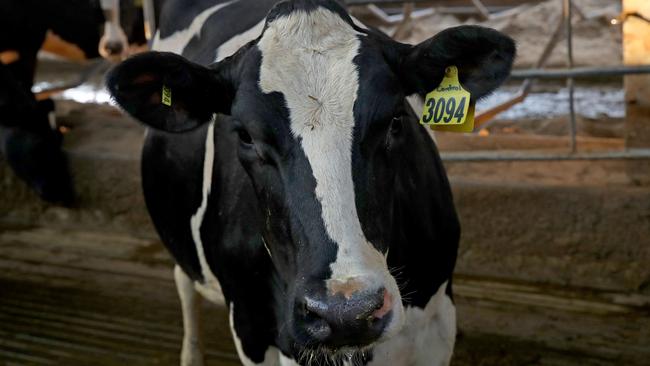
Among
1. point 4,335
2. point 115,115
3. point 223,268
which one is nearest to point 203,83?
point 223,268

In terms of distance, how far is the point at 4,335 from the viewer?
4395mm

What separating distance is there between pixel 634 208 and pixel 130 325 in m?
2.39

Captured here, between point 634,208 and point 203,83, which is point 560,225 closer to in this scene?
point 634,208

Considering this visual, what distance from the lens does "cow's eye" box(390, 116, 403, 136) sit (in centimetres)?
230

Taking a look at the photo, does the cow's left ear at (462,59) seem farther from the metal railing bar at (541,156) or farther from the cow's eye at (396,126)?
the metal railing bar at (541,156)

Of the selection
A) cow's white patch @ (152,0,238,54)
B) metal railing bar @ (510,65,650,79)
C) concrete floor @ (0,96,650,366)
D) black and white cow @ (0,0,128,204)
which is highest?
cow's white patch @ (152,0,238,54)

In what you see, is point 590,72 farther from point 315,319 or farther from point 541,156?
point 315,319

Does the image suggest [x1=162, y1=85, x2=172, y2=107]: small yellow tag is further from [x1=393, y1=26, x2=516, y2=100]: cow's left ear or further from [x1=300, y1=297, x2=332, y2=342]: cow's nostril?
[x1=300, y1=297, x2=332, y2=342]: cow's nostril

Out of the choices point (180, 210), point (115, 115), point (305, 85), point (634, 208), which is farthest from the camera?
point (115, 115)

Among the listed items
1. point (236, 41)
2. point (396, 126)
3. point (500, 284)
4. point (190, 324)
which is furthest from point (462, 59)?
point (500, 284)

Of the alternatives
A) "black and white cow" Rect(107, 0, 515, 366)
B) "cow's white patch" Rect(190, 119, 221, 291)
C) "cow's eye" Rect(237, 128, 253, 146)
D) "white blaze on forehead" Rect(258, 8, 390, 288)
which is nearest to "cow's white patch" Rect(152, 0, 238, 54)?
"black and white cow" Rect(107, 0, 515, 366)

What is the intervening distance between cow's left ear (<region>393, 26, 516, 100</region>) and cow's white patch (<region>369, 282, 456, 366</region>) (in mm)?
655

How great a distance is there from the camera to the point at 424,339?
275cm

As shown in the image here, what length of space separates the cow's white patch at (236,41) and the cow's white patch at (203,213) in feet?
0.79
